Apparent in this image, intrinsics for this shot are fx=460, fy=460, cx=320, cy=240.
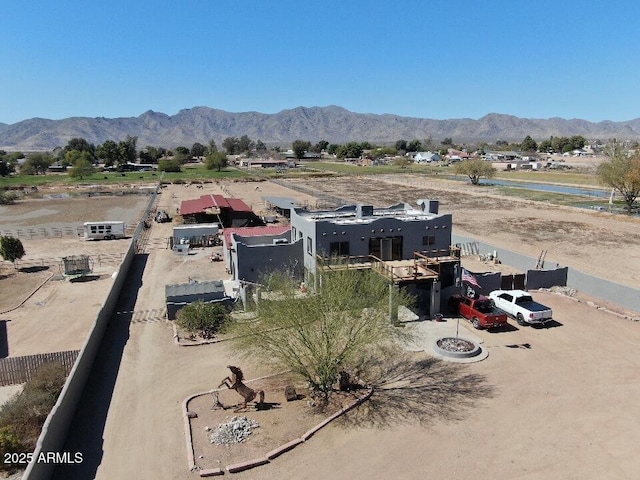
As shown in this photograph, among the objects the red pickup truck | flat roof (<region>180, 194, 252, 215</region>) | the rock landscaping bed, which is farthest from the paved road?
flat roof (<region>180, 194, 252, 215</region>)

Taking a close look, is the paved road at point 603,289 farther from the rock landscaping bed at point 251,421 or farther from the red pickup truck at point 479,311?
the rock landscaping bed at point 251,421

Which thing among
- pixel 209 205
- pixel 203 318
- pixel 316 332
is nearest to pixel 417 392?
pixel 316 332

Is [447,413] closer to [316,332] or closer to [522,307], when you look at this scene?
[316,332]

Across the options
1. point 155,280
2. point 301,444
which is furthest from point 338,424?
point 155,280

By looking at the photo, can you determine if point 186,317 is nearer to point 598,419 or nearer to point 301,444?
point 301,444

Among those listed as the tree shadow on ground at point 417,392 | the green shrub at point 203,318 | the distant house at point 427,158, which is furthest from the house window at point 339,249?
the distant house at point 427,158

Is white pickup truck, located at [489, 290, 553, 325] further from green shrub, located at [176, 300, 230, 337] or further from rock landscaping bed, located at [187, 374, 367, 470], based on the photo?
green shrub, located at [176, 300, 230, 337]

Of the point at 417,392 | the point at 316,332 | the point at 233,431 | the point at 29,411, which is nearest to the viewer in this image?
the point at 233,431
